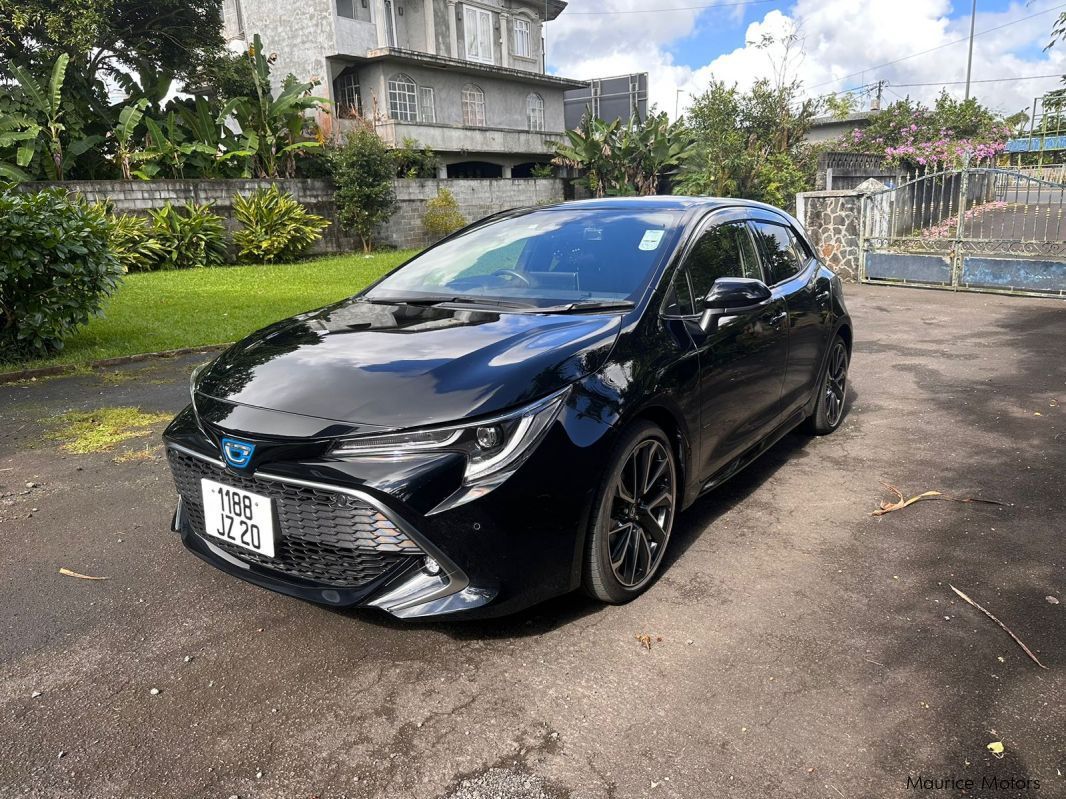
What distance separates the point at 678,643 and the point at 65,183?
17118 mm

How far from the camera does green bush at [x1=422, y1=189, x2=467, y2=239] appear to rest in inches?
896

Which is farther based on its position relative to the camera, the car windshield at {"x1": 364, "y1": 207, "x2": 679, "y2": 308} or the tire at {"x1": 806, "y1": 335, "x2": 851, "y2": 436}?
the tire at {"x1": 806, "y1": 335, "x2": 851, "y2": 436}

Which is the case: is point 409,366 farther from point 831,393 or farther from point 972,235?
point 972,235

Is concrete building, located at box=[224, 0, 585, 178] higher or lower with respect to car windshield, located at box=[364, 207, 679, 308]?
higher

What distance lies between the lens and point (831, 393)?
17.5 feet

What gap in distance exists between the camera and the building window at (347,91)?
28.9 m

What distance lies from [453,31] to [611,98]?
11.7 metres

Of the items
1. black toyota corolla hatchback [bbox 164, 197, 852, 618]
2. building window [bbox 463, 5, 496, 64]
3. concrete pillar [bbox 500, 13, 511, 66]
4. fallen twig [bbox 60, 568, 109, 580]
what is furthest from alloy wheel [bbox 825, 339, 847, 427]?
concrete pillar [bbox 500, 13, 511, 66]

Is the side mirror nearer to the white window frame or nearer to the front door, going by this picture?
the front door

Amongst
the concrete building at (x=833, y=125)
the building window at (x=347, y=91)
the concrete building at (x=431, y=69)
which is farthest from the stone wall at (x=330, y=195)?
the concrete building at (x=833, y=125)

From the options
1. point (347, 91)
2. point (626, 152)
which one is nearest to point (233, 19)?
point (347, 91)

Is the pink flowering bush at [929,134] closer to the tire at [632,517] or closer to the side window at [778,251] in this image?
the side window at [778,251]

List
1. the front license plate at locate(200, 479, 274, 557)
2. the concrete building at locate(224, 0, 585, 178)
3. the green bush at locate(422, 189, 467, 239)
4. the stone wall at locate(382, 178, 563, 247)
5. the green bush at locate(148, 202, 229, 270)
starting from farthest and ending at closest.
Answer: the concrete building at locate(224, 0, 585, 178) < the green bush at locate(422, 189, 467, 239) < the stone wall at locate(382, 178, 563, 247) < the green bush at locate(148, 202, 229, 270) < the front license plate at locate(200, 479, 274, 557)

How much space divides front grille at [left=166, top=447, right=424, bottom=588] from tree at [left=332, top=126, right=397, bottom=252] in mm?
18406
